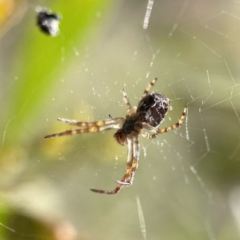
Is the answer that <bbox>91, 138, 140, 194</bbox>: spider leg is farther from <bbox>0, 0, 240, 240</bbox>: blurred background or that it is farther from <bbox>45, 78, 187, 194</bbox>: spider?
<bbox>0, 0, 240, 240</bbox>: blurred background

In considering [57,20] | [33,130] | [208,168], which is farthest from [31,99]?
[208,168]

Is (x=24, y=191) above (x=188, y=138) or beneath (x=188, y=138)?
beneath

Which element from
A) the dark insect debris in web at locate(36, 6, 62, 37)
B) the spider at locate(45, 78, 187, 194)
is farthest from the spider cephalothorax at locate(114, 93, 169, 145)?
the dark insect debris in web at locate(36, 6, 62, 37)

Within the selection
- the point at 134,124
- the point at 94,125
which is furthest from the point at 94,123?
the point at 134,124

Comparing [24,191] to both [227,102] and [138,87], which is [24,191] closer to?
[138,87]

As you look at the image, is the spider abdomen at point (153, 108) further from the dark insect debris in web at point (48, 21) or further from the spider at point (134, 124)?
the dark insect debris in web at point (48, 21)

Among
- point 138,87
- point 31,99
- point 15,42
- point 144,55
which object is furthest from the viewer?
point 144,55

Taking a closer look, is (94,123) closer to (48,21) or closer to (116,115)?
(116,115)
